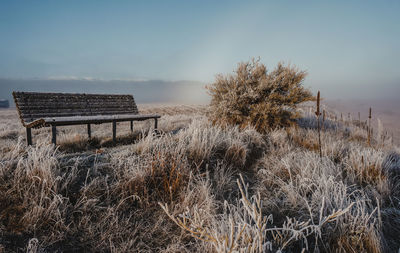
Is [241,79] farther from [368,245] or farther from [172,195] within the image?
[368,245]

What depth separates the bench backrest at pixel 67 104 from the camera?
16.1 feet

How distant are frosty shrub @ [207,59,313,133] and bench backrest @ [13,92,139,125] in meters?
3.36

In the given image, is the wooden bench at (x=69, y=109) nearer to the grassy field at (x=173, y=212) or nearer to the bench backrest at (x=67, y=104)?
the bench backrest at (x=67, y=104)

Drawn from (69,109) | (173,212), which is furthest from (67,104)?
(173,212)

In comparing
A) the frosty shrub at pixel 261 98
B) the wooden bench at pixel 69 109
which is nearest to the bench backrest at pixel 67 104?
the wooden bench at pixel 69 109

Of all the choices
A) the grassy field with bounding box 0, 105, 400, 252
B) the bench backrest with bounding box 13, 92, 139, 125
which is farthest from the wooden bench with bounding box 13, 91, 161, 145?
the grassy field with bounding box 0, 105, 400, 252

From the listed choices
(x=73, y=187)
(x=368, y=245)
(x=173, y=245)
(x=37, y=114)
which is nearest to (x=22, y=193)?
(x=73, y=187)

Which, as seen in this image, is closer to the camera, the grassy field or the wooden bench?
the grassy field

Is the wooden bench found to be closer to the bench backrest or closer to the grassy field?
the bench backrest

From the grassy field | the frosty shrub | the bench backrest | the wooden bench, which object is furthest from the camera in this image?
the frosty shrub

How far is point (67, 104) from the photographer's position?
5.88 meters

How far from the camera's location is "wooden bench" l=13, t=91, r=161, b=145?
4.47m

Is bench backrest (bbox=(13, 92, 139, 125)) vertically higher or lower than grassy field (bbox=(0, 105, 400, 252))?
higher

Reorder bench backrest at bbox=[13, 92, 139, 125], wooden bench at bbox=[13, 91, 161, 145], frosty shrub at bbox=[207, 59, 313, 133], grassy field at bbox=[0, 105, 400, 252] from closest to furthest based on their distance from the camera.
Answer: grassy field at bbox=[0, 105, 400, 252] → wooden bench at bbox=[13, 91, 161, 145] → bench backrest at bbox=[13, 92, 139, 125] → frosty shrub at bbox=[207, 59, 313, 133]
